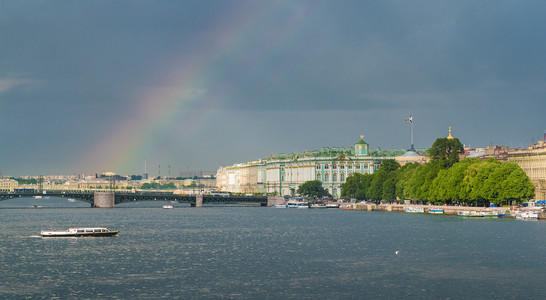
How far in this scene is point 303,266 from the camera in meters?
57.5

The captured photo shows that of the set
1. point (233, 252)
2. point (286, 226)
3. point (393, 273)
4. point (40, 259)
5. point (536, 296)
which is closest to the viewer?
point (536, 296)

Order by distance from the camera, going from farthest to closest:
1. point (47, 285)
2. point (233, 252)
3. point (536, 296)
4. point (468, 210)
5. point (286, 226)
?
point (468, 210)
point (286, 226)
point (233, 252)
point (47, 285)
point (536, 296)

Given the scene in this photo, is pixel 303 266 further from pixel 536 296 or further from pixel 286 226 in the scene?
pixel 286 226

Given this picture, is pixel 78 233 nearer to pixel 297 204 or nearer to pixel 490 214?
pixel 490 214

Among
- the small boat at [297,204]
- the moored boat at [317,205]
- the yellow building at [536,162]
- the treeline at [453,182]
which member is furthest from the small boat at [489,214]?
the small boat at [297,204]

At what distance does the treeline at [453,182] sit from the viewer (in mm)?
112812

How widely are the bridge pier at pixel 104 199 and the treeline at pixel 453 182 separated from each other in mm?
47999

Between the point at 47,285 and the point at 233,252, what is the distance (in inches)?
814

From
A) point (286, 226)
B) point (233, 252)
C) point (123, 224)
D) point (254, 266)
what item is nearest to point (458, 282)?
point (254, 266)

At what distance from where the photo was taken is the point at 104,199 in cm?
16262

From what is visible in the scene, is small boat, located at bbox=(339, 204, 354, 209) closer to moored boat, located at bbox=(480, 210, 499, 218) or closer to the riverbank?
the riverbank

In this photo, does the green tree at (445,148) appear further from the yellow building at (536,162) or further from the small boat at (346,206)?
the small boat at (346,206)

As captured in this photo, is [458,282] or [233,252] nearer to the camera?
[458,282]

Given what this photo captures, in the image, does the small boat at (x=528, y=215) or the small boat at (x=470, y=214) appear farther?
the small boat at (x=470, y=214)
